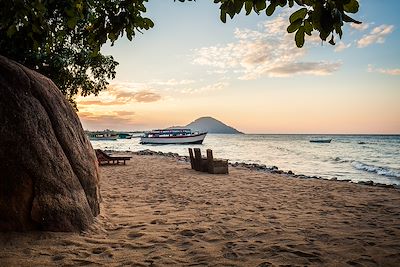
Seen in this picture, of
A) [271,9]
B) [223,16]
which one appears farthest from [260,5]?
[223,16]

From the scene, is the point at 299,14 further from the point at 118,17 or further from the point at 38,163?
the point at 38,163

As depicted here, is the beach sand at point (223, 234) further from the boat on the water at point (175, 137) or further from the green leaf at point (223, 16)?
the boat on the water at point (175, 137)

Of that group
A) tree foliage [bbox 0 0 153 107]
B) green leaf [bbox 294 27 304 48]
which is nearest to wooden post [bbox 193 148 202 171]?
A: tree foliage [bbox 0 0 153 107]

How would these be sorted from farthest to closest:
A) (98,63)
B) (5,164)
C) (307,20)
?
(98,63) → (5,164) → (307,20)

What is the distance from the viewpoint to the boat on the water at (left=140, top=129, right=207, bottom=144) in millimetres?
59906

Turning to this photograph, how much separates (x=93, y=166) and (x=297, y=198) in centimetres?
558

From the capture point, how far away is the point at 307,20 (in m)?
2.12

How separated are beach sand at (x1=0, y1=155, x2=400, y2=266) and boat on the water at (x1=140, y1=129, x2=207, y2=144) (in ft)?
169

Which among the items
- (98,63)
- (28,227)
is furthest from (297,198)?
(98,63)

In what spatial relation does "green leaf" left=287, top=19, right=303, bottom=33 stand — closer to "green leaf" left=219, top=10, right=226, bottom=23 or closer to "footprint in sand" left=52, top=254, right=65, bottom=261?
"green leaf" left=219, top=10, right=226, bottom=23

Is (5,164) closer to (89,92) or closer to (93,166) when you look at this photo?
(93,166)

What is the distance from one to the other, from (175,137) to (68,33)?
47763 mm

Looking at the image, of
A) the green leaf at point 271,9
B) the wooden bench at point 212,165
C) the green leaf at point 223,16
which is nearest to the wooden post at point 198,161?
the wooden bench at point 212,165

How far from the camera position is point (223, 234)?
473 cm
